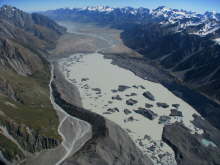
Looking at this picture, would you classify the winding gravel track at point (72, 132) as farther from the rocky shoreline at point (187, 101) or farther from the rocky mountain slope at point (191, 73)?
the rocky shoreline at point (187, 101)

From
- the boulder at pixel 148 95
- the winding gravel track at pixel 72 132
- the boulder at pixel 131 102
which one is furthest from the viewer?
the boulder at pixel 148 95

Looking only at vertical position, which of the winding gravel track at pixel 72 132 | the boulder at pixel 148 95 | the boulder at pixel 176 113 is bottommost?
the boulder at pixel 148 95

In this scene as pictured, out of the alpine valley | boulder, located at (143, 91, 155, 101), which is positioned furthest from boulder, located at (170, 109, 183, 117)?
boulder, located at (143, 91, 155, 101)

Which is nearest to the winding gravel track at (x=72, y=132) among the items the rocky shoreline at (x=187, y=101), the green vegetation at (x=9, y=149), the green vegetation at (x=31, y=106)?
→ the green vegetation at (x=31, y=106)

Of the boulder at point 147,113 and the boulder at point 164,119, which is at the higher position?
the boulder at point 147,113

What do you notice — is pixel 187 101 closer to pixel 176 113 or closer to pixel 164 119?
pixel 176 113

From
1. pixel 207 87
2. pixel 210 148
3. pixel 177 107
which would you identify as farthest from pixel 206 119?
pixel 207 87
